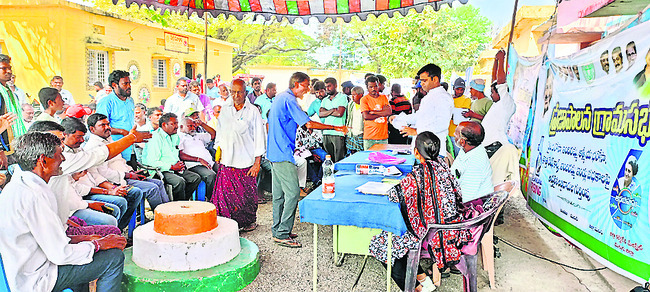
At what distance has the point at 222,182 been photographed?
507cm

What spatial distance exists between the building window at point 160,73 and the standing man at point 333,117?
9825mm

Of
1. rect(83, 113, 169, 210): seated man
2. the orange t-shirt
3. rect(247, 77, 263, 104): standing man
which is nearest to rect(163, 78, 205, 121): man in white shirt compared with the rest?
rect(247, 77, 263, 104): standing man

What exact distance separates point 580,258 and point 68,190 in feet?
15.1

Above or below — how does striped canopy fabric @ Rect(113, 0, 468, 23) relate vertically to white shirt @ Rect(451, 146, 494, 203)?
above

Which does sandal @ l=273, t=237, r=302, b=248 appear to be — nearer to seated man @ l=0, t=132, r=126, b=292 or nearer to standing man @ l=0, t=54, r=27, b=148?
seated man @ l=0, t=132, r=126, b=292

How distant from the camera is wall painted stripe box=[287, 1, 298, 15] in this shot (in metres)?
5.68

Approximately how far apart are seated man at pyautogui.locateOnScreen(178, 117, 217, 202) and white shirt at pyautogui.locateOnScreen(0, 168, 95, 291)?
3169 millimetres

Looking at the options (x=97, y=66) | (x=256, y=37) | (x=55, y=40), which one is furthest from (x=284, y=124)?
(x=256, y=37)

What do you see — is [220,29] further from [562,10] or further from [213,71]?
[562,10]

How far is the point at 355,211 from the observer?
321cm

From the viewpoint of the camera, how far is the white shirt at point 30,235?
2244 millimetres

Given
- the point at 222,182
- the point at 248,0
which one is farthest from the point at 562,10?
the point at 222,182

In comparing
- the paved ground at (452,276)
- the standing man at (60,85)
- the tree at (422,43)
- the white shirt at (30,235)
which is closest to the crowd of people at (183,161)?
the white shirt at (30,235)

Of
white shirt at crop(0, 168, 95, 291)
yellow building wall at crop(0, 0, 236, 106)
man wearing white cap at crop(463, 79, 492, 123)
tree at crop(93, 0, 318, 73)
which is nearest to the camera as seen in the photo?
white shirt at crop(0, 168, 95, 291)
